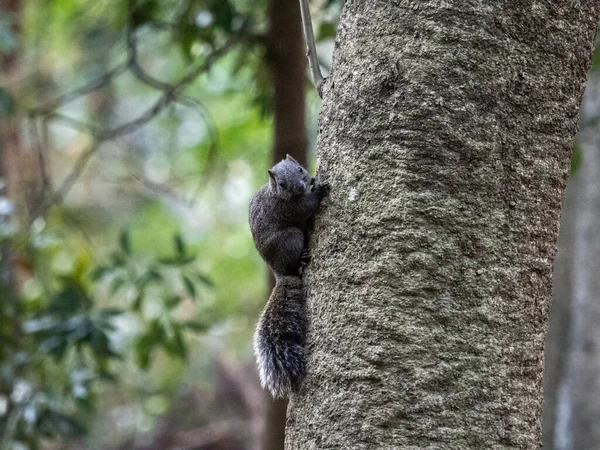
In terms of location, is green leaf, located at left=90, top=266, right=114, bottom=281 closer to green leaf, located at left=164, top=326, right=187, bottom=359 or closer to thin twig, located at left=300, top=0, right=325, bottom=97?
green leaf, located at left=164, top=326, right=187, bottom=359

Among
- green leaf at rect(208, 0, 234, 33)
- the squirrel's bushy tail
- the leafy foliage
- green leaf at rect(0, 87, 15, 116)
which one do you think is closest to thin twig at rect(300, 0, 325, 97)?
the squirrel's bushy tail

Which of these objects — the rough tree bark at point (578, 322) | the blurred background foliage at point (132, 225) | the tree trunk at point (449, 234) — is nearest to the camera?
the tree trunk at point (449, 234)

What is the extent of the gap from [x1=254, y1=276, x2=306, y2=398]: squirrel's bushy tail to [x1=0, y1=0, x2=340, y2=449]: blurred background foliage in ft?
6.10

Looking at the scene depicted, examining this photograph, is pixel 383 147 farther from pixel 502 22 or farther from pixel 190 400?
pixel 190 400

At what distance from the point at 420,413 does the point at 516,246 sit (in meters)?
0.43

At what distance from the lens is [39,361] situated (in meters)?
4.39

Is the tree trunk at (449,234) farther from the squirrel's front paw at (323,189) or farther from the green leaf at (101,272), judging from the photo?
the green leaf at (101,272)

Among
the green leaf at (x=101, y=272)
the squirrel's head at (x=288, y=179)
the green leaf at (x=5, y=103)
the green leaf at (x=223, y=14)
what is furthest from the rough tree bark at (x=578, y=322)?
the green leaf at (x=5, y=103)

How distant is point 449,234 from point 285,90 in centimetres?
244

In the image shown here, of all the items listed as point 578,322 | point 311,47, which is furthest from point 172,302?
point 578,322

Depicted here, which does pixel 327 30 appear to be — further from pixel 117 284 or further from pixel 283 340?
pixel 283 340

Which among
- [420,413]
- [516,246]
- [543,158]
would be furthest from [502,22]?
[420,413]

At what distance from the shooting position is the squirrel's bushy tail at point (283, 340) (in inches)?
74.4

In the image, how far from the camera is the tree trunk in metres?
1.69
